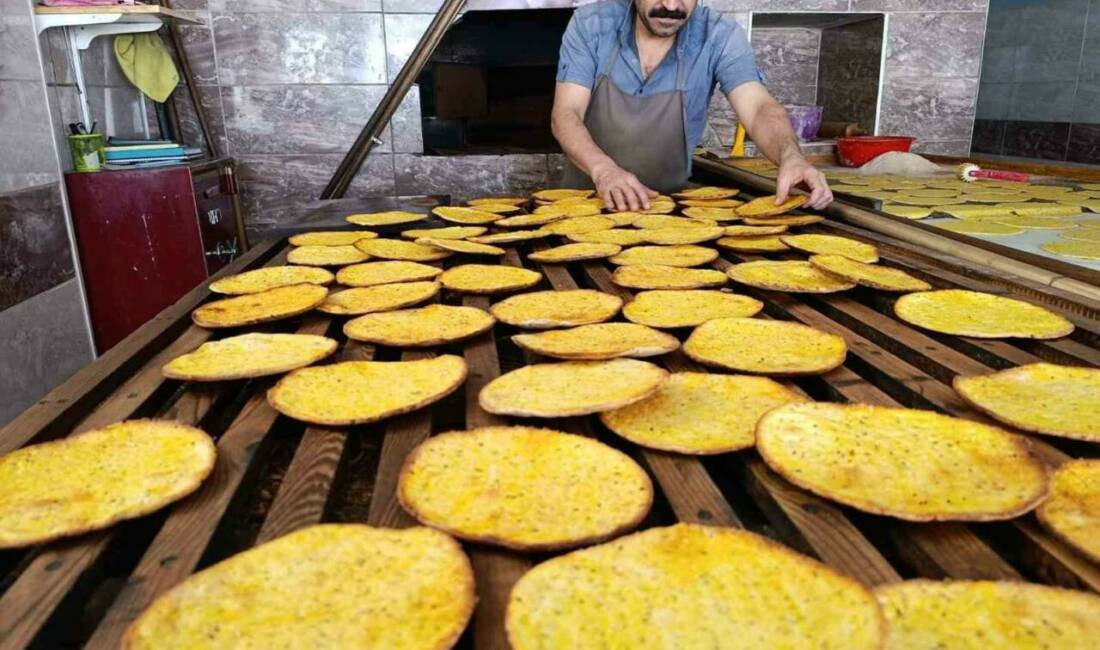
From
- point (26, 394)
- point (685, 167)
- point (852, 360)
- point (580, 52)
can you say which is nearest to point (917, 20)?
point (685, 167)

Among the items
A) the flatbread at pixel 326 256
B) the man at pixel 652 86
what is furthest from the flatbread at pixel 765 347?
the man at pixel 652 86

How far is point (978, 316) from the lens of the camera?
5.03ft

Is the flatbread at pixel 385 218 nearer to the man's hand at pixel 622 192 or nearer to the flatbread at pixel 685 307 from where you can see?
the man's hand at pixel 622 192

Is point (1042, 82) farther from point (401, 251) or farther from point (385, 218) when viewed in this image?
point (401, 251)

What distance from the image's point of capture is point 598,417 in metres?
1.18

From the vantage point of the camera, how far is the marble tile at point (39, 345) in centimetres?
309

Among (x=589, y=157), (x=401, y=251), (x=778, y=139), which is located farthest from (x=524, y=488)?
(x=778, y=139)

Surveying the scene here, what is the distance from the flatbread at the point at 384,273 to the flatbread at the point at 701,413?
36.2 inches

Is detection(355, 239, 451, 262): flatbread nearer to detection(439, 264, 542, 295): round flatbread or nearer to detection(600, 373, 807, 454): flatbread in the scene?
detection(439, 264, 542, 295): round flatbread

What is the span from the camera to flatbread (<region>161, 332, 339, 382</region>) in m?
1.29

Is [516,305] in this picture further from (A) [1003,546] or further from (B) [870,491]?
(A) [1003,546]

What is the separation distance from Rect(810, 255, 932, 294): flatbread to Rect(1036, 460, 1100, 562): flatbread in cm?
80

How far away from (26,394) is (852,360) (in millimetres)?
3519

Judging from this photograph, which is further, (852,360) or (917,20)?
(917,20)
